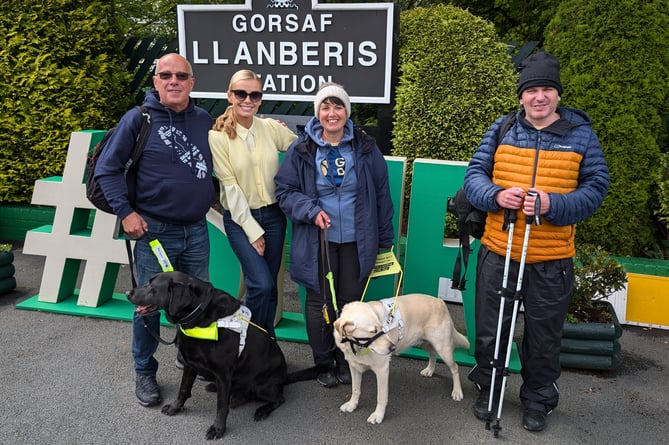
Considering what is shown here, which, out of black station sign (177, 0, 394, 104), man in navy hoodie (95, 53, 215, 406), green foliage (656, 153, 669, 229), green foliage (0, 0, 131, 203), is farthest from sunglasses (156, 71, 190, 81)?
green foliage (656, 153, 669, 229)

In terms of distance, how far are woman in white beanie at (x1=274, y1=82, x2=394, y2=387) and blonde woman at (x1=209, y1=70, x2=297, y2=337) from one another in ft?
0.60

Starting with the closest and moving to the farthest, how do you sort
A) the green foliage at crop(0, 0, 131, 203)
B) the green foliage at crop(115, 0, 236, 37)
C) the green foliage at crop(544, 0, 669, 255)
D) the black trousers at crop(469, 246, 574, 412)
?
1. the black trousers at crop(469, 246, 574, 412)
2. the green foliage at crop(544, 0, 669, 255)
3. the green foliage at crop(0, 0, 131, 203)
4. the green foliage at crop(115, 0, 236, 37)

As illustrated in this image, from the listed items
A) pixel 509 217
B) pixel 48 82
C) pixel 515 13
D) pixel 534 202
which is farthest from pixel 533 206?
pixel 515 13

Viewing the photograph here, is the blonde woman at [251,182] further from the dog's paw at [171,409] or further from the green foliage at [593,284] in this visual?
the green foliage at [593,284]

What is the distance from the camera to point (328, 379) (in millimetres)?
3840

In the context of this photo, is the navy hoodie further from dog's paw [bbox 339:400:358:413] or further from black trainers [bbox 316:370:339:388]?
dog's paw [bbox 339:400:358:413]

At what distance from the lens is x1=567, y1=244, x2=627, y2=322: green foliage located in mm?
4180

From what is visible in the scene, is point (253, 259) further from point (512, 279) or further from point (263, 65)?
point (263, 65)

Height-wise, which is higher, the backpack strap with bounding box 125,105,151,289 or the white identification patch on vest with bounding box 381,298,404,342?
the backpack strap with bounding box 125,105,151,289

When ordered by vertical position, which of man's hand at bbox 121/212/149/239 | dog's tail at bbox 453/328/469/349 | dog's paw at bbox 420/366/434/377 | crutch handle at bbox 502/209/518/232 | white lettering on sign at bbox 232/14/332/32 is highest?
white lettering on sign at bbox 232/14/332/32

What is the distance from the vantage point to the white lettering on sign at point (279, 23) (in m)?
5.19

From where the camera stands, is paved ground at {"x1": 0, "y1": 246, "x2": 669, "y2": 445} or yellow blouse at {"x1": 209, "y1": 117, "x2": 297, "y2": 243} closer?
paved ground at {"x1": 0, "y1": 246, "x2": 669, "y2": 445}

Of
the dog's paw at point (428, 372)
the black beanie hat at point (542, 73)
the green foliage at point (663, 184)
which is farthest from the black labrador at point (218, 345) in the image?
the green foliage at point (663, 184)

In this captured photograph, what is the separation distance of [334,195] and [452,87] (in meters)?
2.42
